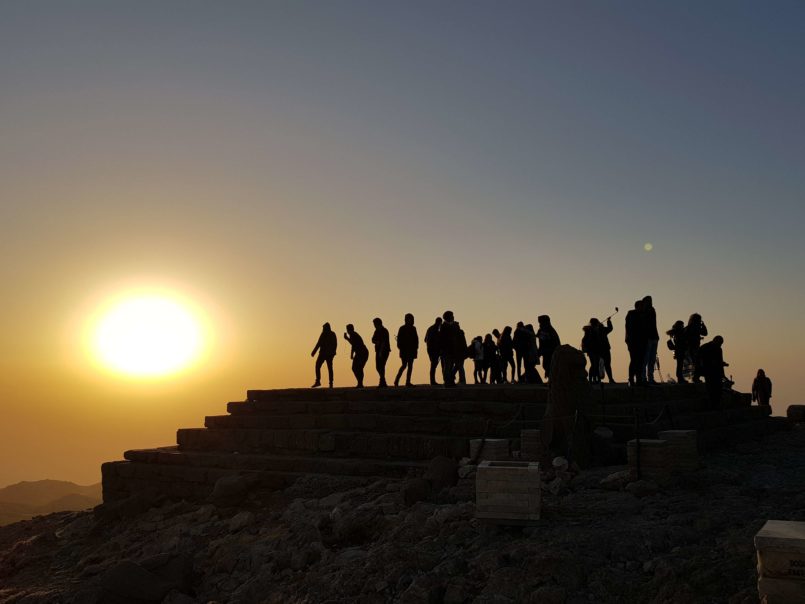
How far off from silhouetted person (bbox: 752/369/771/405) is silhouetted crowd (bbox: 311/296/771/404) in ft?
8.30

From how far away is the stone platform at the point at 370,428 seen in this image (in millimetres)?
12109

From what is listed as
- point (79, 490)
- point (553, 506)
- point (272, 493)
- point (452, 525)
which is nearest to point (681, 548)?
point (553, 506)

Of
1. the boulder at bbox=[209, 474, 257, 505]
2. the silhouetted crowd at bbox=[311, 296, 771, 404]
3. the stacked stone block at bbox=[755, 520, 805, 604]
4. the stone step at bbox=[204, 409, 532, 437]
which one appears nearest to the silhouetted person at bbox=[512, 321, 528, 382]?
the silhouetted crowd at bbox=[311, 296, 771, 404]

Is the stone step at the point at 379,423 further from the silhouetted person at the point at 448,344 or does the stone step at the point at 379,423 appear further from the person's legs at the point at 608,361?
the person's legs at the point at 608,361

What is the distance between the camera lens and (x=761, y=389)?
758 inches

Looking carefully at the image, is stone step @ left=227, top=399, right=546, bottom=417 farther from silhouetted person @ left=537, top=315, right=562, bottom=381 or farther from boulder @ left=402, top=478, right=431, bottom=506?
boulder @ left=402, top=478, right=431, bottom=506

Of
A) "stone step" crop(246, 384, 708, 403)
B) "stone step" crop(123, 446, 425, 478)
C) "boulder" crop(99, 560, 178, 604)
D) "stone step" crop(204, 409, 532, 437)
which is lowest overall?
"boulder" crop(99, 560, 178, 604)

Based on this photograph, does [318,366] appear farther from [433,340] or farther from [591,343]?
[591,343]

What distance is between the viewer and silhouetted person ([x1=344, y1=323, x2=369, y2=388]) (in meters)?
16.5

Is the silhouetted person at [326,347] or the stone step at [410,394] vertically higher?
the silhouetted person at [326,347]

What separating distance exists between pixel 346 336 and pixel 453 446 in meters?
5.59

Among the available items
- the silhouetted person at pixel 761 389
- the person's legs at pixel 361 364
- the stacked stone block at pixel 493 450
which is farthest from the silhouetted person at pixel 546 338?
the silhouetted person at pixel 761 389

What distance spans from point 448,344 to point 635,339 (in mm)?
3976

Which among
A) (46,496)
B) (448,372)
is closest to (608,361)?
(448,372)
